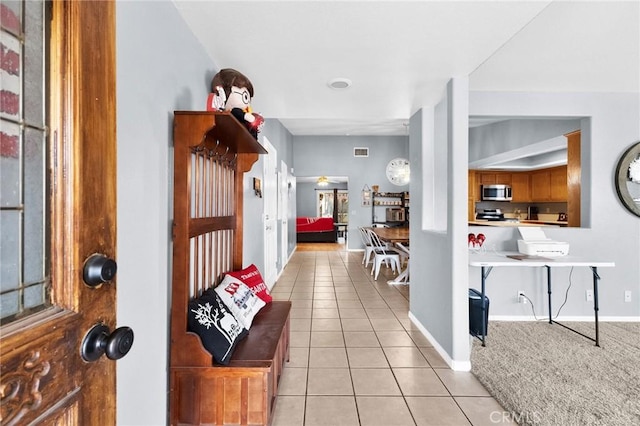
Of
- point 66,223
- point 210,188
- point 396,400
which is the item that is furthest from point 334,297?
point 66,223

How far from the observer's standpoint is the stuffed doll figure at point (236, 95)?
1733mm

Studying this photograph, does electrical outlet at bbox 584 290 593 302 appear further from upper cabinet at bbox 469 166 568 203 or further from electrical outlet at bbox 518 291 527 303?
upper cabinet at bbox 469 166 568 203

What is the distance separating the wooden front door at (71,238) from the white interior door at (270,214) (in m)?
3.53

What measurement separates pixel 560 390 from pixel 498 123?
396 cm

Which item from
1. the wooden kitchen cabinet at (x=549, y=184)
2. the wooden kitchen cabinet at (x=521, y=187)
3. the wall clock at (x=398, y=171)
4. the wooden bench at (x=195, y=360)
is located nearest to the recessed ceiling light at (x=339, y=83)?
the wooden bench at (x=195, y=360)

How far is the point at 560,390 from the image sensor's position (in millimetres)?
2064

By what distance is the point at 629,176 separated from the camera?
3.25m

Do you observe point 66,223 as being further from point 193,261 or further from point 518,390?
point 518,390

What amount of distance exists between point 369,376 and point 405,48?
2273 mm

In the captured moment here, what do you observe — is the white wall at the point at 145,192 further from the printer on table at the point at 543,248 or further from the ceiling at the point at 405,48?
the printer on table at the point at 543,248

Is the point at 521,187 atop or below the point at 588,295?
atop

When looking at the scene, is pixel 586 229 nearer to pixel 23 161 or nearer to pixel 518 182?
pixel 518 182

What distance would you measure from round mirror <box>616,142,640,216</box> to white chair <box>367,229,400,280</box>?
9.88 feet

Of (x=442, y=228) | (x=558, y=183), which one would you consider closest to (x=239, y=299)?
(x=442, y=228)
